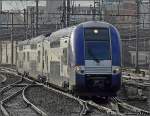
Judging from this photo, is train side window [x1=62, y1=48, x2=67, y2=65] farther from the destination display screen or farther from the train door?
the destination display screen

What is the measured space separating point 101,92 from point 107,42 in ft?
6.34

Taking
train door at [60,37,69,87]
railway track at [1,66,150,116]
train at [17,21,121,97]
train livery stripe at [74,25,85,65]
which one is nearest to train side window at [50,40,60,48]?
train door at [60,37,69,87]

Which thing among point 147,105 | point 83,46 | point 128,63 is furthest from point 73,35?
point 128,63

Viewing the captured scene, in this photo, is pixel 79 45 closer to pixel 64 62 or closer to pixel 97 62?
pixel 97 62

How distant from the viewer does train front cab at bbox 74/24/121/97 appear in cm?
1923

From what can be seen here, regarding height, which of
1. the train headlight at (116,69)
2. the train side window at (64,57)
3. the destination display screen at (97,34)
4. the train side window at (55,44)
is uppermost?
the destination display screen at (97,34)

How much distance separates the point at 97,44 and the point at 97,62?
30.6 inches

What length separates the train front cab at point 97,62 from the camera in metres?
19.2

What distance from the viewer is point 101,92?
19.5 meters

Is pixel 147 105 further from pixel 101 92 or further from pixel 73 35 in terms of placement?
pixel 73 35

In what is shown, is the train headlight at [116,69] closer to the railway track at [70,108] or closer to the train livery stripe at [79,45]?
the train livery stripe at [79,45]

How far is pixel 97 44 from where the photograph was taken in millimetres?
19766

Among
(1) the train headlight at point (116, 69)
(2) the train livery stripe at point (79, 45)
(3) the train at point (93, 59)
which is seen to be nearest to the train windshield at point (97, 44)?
(3) the train at point (93, 59)

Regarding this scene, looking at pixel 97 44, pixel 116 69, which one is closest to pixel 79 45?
pixel 97 44
